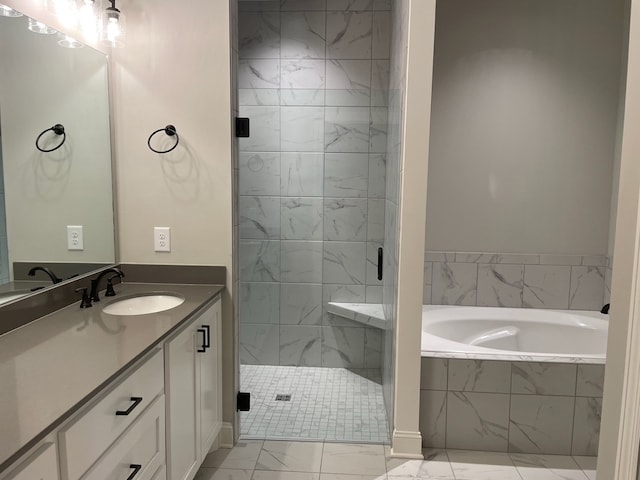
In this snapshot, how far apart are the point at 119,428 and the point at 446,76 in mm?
2932

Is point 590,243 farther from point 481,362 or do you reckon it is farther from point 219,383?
point 219,383

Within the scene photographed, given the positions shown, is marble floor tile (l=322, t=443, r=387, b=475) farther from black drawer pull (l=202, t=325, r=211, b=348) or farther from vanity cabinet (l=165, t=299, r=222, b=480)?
black drawer pull (l=202, t=325, r=211, b=348)

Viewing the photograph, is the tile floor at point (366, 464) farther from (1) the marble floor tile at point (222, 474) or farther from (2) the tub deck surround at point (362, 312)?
(2) the tub deck surround at point (362, 312)

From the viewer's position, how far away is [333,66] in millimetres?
3488

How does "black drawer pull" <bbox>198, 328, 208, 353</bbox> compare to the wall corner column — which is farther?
the wall corner column

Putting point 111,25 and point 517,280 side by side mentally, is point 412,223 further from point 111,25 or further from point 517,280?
point 111,25

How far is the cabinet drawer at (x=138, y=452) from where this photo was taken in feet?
4.56

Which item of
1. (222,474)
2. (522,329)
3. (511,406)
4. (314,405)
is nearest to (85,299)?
(222,474)

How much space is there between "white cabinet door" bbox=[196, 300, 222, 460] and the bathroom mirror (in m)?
0.58

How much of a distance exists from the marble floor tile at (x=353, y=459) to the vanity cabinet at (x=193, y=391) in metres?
0.58

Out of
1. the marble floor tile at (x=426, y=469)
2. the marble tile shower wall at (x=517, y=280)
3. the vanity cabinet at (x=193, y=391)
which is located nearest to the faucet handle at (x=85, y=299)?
the vanity cabinet at (x=193, y=391)

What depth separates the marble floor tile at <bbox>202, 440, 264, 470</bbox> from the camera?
2.47 meters

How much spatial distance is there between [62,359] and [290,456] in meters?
1.47

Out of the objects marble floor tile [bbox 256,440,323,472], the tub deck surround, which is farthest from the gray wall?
marble floor tile [bbox 256,440,323,472]
